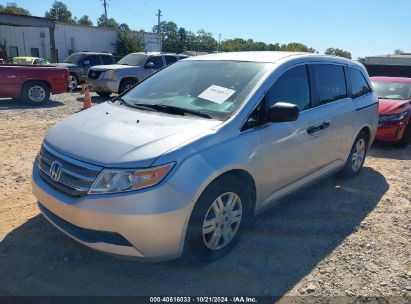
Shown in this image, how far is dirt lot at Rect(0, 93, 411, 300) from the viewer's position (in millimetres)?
2986

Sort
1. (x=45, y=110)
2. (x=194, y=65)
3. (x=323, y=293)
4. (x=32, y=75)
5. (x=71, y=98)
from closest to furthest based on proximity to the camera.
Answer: (x=323, y=293) → (x=194, y=65) → (x=45, y=110) → (x=32, y=75) → (x=71, y=98)

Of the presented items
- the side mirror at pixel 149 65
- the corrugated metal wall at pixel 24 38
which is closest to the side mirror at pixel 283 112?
the side mirror at pixel 149 65

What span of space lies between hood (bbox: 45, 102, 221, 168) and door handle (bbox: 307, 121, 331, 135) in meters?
1.30

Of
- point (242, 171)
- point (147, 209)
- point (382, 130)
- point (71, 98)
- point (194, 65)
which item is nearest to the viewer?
point (147, 209)

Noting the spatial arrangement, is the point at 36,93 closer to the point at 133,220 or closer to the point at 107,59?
the point at 107,59

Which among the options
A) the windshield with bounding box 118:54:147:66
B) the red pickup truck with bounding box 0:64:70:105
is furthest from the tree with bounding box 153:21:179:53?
the red pickup truck with bounding box 0:64:70:105

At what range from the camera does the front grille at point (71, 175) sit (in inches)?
107

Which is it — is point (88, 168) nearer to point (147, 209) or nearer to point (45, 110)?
point (147, 209)

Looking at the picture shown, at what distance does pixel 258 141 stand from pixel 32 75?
1050 centimetres

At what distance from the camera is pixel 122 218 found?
262 cm

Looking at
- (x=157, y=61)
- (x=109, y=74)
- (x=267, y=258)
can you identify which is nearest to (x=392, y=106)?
(x=267, y=258)

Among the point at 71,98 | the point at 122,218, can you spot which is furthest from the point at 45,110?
the point at 122,218

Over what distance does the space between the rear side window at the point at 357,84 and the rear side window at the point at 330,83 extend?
0.27m

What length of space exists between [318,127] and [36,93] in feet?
34.3
